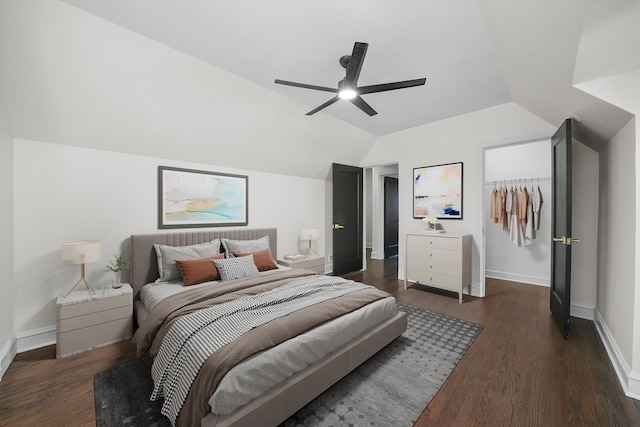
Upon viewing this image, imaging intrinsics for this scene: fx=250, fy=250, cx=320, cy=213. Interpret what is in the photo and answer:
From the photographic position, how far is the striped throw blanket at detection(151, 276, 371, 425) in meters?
1.42

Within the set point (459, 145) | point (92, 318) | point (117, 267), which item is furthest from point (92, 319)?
point (459, 145)

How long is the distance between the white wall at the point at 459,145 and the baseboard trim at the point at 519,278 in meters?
1.34

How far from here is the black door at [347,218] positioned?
15.9 feet

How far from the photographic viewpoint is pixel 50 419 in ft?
5.08

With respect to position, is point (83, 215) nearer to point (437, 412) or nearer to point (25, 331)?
point (25, 331)

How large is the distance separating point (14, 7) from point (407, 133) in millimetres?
4627

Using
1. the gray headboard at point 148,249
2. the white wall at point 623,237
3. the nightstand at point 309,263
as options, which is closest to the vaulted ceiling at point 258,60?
the white wall at point 623,237

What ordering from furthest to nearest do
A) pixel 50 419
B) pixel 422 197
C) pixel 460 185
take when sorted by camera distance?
pixel 422 197, pixel 460 185, pixel 50 419

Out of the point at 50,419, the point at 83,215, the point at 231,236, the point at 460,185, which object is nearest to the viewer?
the point at 50,419

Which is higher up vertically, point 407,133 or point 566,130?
point 407,133

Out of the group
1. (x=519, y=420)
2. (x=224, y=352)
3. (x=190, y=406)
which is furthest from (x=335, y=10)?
(x=519, y=420)

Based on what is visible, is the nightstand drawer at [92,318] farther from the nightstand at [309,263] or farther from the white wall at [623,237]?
the white wall at [623,237]

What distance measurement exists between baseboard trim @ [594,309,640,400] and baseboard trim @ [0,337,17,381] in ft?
15.2

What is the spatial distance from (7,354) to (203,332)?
1.92 meters
